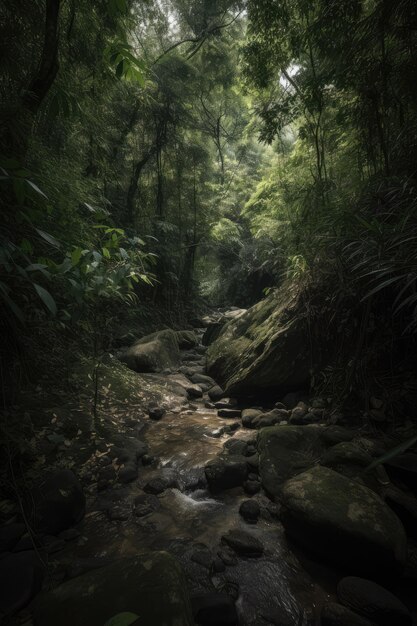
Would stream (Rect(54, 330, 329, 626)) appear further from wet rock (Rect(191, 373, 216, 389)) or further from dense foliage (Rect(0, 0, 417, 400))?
wet rock (Rect(191, 373, 216, 389))

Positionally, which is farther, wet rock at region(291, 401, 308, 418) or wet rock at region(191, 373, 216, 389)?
wet rock at region(191, 373, 216, 389)

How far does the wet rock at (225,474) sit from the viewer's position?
2.61 meters

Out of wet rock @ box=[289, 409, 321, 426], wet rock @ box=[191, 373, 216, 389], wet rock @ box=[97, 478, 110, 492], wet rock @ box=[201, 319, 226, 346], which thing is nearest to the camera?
wet rock @ box=[97, 478, 110, 492]

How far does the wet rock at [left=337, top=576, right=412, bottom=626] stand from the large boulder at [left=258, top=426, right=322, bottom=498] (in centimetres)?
81

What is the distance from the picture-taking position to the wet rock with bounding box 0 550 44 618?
1499mm

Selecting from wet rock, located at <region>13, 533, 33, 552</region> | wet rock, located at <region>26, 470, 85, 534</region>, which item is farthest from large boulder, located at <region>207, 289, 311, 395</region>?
wet rock, located at <region>13, 533, 33, 552</region>

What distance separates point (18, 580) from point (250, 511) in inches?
60.6

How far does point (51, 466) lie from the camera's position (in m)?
2.55

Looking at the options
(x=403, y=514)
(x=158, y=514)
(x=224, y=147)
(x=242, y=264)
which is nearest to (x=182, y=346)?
(x=158, y=514)

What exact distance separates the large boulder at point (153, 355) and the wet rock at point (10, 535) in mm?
3672

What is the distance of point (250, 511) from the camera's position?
2291 millimetres

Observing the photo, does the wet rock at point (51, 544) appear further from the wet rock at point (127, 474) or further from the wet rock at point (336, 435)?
the wet rock at point (336, 435)

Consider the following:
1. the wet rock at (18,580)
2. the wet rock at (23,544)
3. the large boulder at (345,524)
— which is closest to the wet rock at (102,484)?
the wet rock at (23,544)

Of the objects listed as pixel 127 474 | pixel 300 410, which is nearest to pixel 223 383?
pixel 300 410
